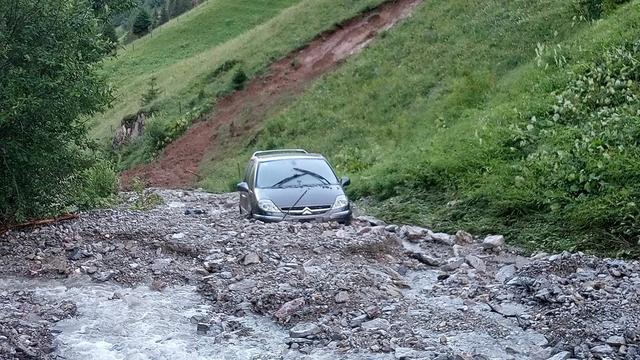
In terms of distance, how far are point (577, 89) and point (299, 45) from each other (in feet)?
68.6

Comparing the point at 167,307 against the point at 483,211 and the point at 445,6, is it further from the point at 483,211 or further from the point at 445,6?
the point at 445,6

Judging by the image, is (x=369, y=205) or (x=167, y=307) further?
(x=369, y=205)

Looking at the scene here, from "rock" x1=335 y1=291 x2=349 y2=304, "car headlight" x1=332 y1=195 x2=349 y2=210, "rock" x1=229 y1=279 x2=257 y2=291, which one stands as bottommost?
"car headlight" x1=332 y1=195 x2=349 y2=210

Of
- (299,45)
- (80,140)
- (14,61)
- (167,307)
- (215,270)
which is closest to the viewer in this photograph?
(167,307)

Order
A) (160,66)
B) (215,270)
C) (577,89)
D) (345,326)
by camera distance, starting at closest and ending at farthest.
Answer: (345,326) → (215,270) → (577,89) → (160,66)

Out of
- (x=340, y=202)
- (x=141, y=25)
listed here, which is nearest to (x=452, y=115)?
(x=340, y=202)

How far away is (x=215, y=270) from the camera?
10.6m

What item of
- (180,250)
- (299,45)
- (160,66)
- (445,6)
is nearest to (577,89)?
(180,250)

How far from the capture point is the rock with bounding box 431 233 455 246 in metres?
12.3

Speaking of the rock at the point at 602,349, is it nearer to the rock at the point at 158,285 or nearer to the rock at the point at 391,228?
the rock at the point at 158,285

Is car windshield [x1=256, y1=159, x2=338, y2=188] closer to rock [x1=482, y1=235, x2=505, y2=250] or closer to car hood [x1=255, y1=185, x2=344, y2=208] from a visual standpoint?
car hood [x1=255, y1=185, x2=344, y2=208]

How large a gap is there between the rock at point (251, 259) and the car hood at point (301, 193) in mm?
3208

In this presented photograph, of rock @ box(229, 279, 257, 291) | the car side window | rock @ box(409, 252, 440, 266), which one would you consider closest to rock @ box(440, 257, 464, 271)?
rock @ box(409, 252, 440, 266)

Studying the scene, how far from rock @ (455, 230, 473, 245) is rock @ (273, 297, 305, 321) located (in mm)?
4231
